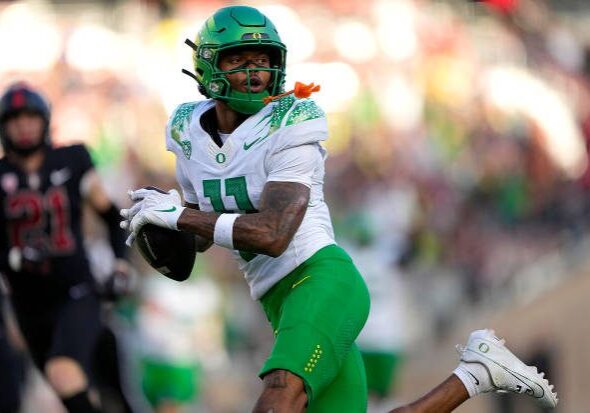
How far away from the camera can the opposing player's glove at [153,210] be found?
5.19 metres

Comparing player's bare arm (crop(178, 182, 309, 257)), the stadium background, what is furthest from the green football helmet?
the stadium background

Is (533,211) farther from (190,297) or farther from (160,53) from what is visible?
(160,53)

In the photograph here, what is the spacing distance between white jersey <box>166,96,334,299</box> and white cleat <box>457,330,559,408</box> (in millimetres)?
894

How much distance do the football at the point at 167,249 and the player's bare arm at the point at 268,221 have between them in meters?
0.13

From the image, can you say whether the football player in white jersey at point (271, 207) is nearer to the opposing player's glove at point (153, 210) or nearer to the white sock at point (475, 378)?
the opposing player's glove at point (153, 210)

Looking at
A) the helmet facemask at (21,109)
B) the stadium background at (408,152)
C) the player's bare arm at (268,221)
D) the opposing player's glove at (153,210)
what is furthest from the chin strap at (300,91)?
the stadium background at (408,152)

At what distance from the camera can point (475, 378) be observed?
19.4ft

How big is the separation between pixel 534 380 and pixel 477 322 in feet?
24.2

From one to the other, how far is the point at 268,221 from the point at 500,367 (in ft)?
4.54

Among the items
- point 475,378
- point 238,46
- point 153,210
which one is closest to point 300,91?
point 238,46

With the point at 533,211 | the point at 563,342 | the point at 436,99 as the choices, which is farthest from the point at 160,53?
the point at 563,342

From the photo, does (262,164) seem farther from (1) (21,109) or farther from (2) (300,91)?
(1) (21,109)

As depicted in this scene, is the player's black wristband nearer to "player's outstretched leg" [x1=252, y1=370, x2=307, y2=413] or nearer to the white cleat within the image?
the white cleat

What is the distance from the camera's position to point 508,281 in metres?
13.6
